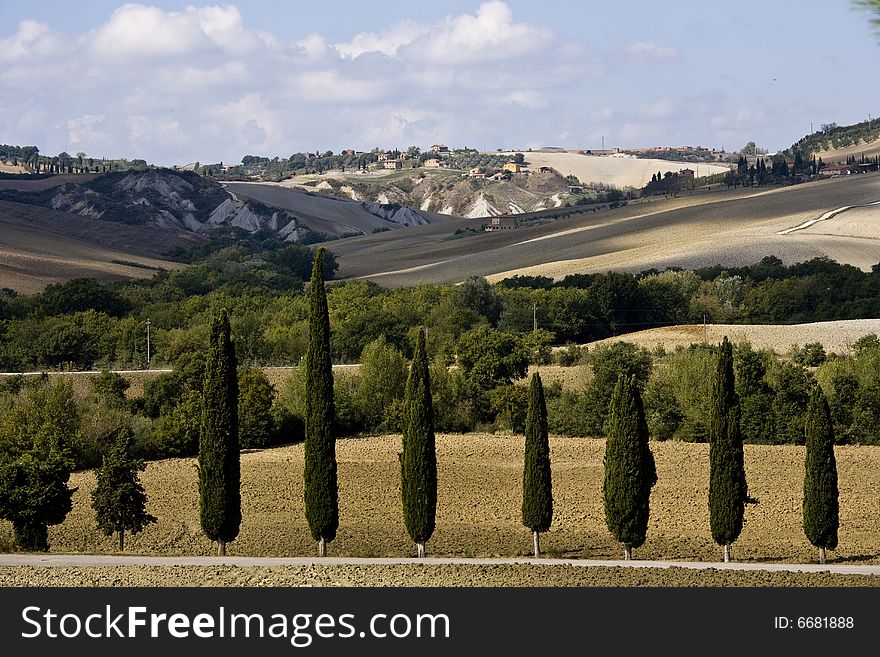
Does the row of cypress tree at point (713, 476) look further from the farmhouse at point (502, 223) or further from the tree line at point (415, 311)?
the farmhouse at point (502, 223)

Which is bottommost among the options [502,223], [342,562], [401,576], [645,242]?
[342,562]

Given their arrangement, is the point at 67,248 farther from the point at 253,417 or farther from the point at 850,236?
the point at 253,417

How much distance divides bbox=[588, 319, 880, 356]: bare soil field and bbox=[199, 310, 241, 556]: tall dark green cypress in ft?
139

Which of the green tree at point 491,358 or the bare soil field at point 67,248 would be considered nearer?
the green tree at point 491,358

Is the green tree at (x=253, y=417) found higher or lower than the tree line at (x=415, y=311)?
lower

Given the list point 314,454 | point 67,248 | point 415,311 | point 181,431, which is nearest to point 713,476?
point 314,454

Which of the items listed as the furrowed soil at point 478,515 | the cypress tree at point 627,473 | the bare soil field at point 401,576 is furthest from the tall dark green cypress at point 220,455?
the cypress tree at point 627,473

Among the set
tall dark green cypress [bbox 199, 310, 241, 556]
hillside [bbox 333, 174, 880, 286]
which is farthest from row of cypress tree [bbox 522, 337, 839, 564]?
hillside [bbox 333, 174, 880, 286]

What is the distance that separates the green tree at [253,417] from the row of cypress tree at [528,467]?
2113 centimetres

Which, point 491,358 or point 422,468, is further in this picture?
point 491,358

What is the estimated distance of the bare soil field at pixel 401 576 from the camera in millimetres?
24188

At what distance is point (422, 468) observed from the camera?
31578 millimetres

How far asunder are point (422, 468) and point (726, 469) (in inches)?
256

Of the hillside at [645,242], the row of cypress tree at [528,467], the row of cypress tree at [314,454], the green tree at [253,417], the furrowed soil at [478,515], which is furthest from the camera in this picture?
the hillside at [645,242]
